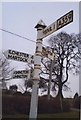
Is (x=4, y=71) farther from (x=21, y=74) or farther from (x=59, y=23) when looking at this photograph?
(x=59, y=23)

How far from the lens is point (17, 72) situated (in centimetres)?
589

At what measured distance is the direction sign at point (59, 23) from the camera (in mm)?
4660

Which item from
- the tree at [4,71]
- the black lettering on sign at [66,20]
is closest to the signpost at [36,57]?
the black lettering on sign at [66,20]

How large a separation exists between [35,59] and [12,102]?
869 centimetres

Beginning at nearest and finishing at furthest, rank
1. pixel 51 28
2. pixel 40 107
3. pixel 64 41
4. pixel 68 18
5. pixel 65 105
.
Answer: pixel 68 18 < pixel 51 28 < pixel 40 107 < pixel 65 105 < pixel 64 41

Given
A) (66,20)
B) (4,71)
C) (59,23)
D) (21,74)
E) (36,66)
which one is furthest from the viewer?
(4,71)

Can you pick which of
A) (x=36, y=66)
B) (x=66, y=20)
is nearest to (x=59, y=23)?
(x=66, y=20)

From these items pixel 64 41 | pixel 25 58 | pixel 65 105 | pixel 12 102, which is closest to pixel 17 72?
pixel 25 58

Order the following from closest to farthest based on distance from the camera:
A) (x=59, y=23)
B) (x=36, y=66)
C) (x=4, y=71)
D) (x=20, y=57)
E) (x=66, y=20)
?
(x=66, y=20)
(x=59, y=23)
(x=36, y=66)
(x=20, y=57)
(x=4, y=71)

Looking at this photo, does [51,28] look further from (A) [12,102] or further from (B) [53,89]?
(B) [53,89]

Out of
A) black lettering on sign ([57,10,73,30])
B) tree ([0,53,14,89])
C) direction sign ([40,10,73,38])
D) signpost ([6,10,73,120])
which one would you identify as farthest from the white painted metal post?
tree ([0,53,14,89])

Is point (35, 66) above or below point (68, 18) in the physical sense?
below

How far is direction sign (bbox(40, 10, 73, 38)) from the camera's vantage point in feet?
15.3

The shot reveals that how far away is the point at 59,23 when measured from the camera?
493 cm
